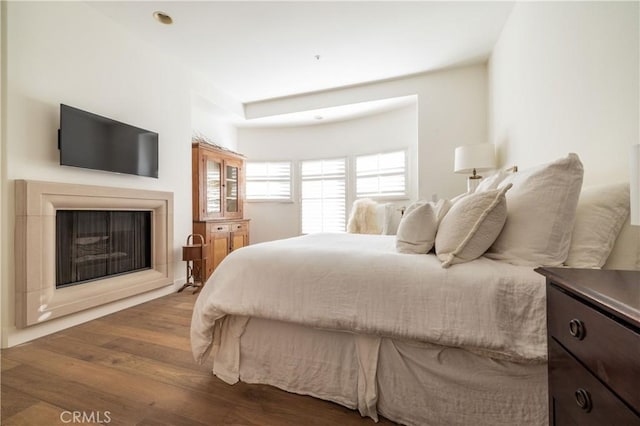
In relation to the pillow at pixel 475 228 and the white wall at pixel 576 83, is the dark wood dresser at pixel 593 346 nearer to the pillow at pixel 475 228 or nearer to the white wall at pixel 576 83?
the pillow at pixel 475 228

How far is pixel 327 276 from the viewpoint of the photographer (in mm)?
1280

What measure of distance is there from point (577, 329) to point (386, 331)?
63cm

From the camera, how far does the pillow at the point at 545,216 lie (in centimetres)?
108

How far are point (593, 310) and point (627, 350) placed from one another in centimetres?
11

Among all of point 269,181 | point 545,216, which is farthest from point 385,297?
point 269,181

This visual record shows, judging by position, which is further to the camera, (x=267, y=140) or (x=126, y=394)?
(x=267, y=140)

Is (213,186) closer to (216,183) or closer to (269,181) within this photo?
(216,183)

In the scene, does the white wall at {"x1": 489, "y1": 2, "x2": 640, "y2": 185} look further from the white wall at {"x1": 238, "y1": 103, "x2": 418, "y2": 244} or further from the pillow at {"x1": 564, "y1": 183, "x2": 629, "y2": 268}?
the white wall at {"x1": 238, "y1": 103, "x2": 418, "y2": 244}

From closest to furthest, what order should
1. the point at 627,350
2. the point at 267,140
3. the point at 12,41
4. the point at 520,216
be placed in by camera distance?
the point at 627,350 < the point at 520,216 < the point at 12,41 < the point at 267,140

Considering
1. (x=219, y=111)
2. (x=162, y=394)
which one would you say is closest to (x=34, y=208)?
(x=162, y=394)

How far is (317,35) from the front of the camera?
2814mm

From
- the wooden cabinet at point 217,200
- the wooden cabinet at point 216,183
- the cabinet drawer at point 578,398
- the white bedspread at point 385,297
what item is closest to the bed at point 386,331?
the white bedspread at point 385,297

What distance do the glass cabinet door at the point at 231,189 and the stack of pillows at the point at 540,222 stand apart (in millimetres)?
3612

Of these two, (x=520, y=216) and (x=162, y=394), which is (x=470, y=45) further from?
(x=162, y=394)
